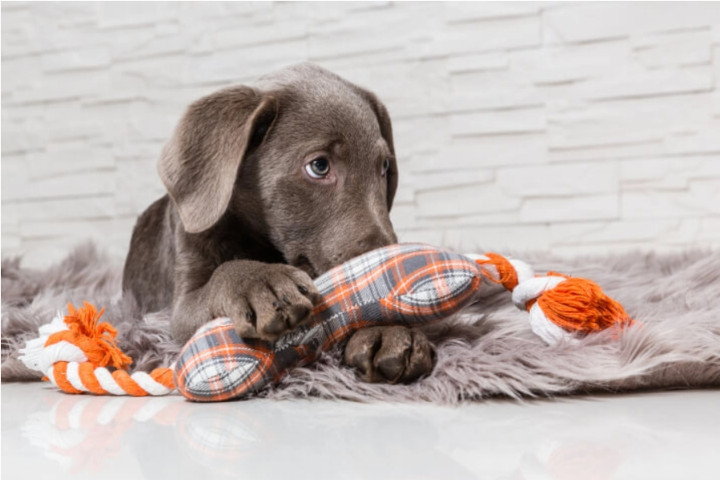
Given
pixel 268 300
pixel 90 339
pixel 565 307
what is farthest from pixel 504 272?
pixel 90 339

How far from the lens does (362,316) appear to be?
1.89 metres

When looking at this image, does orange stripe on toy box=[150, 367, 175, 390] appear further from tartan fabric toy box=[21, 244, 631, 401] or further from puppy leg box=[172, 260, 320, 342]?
puppy leg box=[172, 260, 320, 342]

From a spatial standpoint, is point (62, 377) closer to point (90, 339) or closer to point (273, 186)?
point (90, 339)

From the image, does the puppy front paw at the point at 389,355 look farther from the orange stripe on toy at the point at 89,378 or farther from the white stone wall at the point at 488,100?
the white stone wall at the point at 488,100

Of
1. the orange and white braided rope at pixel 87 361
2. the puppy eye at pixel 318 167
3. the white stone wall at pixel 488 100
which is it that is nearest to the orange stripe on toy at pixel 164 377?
the orange and white braided rope at pixel 87 361

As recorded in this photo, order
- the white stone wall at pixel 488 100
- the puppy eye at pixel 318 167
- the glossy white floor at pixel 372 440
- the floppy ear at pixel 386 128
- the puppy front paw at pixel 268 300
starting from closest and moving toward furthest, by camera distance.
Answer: the glossy white floor at pixel 372 440
the puppy front paw at pixel 268 300
the puppy eye at pixel 318 167
the floppy ear at pixel 386 128
the white stone wall at pixel 488 100

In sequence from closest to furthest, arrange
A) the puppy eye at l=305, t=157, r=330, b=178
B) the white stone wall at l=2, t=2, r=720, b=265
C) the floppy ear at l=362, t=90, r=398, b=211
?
the puppy eye at l=305, t=157, r=330, b=178 < the floppy ear at l=362, t=90, r=398, b=211 < the white stone wall at l=2, t=2, r=720, b=265

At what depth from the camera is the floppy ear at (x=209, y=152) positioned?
6.79 ft

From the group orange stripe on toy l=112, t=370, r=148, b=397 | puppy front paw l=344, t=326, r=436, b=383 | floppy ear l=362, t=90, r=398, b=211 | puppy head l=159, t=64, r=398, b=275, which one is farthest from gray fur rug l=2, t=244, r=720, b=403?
floppy ear l=362, t=90, r=398, b=211

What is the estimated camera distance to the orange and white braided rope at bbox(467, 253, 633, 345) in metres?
1.97

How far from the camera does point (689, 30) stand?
4.22 metres

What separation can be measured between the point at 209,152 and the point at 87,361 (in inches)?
26.2

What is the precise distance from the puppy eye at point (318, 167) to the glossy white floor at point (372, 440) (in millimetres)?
658

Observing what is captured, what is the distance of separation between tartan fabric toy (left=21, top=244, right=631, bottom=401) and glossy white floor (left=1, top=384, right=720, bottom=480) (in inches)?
3.2
